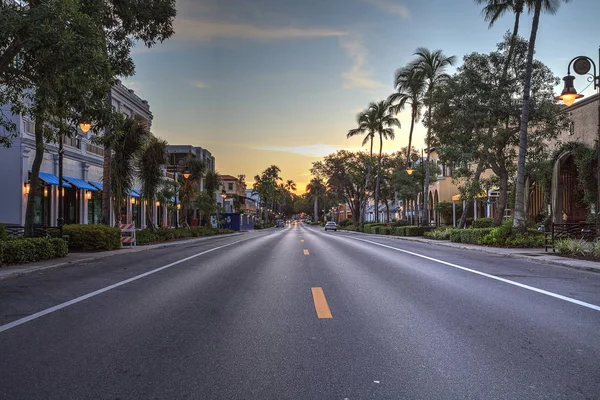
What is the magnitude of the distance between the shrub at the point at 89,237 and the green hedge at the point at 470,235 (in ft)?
56.2

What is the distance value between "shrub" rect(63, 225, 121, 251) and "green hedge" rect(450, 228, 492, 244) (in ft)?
56.2

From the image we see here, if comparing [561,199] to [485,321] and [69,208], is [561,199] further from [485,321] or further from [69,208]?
[69,208]

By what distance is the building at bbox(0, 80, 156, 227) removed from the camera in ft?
77.6

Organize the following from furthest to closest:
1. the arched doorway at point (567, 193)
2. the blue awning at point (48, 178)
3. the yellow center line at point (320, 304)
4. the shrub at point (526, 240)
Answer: the blue awning at point (48, 178) → the arched doorway at point (567, 193) → the shrub at point (526, 240) → the yellow center line at point (320, 304)

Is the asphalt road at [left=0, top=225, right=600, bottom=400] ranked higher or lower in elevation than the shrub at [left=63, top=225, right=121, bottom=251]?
lower

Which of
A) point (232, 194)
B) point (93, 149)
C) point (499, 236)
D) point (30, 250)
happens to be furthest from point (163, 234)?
point (232, 194)

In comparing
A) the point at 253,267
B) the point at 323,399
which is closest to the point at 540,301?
the point at 323,399

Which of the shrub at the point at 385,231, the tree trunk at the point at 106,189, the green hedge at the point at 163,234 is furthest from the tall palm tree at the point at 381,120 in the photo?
the tree trunk at the point at 106,189

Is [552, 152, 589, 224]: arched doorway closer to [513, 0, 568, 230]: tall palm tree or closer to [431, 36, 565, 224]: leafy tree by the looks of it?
[431, 36, 565, 224]: leafy tree

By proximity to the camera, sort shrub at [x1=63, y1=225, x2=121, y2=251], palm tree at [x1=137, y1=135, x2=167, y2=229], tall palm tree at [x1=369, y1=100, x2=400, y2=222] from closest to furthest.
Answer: shrub at [x1=63, y1=225, x2=121, y2=251]
palm tree at [x1=137, y1=135, x2=167, y2=229]
tall palm tree at [x1=369, y1=100, x2=400, y2=222]

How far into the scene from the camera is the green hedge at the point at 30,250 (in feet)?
44.7

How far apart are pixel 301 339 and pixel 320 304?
6.82 ft

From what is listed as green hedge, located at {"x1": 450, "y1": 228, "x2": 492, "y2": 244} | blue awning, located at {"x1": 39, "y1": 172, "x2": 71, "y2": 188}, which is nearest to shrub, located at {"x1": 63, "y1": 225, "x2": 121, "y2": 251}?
blue awning, located at {"x1": 39, "y1": 172, "x2": 71, "y2": 188}

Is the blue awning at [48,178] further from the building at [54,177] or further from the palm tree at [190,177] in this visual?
the palm tree at [190,177]
